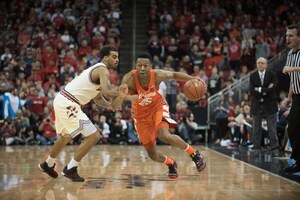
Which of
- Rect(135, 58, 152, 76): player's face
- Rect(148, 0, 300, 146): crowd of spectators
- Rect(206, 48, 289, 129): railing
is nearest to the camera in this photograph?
Rect(135, 58, 152, 76): player's face

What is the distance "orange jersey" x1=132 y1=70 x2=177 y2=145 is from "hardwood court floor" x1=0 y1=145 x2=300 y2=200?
1.78 feet

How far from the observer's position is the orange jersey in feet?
18.2

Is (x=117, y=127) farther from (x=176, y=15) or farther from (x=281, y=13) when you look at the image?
(x=281, y=13)

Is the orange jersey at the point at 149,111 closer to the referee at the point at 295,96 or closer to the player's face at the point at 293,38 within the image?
the referee at the point at 295,96

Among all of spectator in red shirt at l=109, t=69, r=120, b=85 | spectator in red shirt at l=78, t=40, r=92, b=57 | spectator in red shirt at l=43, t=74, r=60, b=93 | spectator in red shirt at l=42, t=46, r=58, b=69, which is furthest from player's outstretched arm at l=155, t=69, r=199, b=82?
spectator in red shirt at l=78, t=40, r=92, b=57

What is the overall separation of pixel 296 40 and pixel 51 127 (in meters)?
8.01

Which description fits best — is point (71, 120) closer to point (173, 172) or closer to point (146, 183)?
point (146, 183)

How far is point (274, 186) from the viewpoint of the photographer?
4.91 metres

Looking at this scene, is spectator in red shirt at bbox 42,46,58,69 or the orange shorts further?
spectator in red shirt at bbox 42,46,58,69

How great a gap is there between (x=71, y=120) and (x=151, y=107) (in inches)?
37.3

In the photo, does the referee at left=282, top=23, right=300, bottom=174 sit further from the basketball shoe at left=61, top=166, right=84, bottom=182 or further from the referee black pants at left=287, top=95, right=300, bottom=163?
the basketball shoe at left=61, top=166, right=84, bottom=182

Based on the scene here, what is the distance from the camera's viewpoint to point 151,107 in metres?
5.62

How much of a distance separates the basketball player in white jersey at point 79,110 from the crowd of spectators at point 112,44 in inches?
272

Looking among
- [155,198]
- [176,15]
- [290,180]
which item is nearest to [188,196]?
[155,198]
